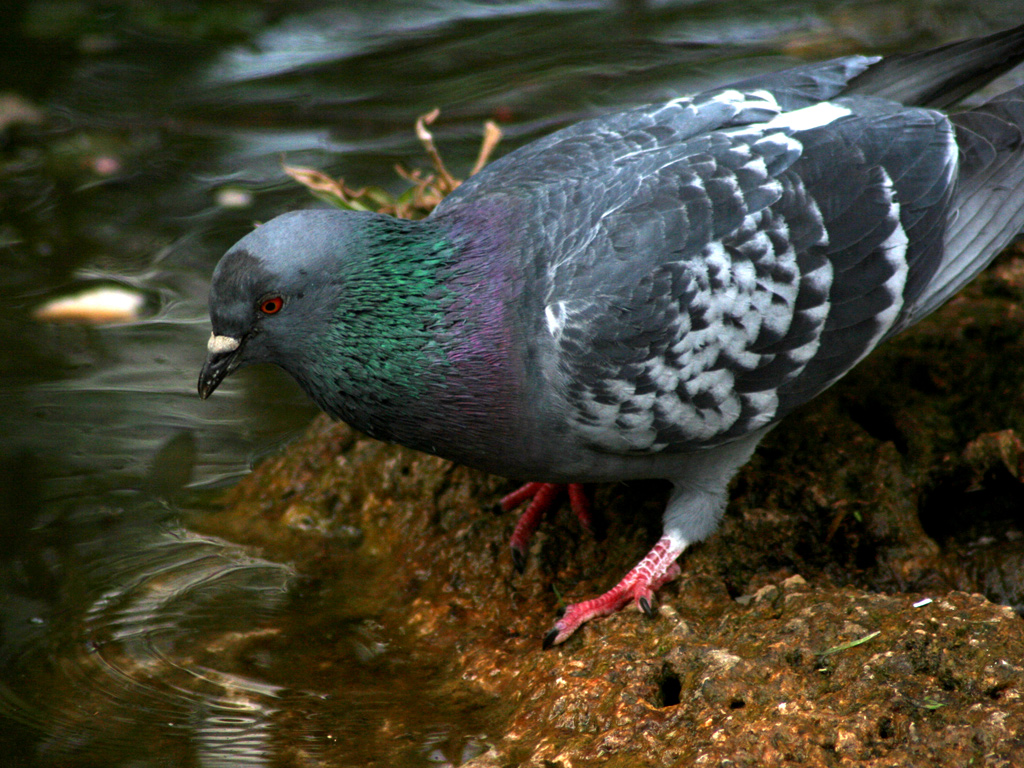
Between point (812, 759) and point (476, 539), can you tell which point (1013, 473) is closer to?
point (812, 759)

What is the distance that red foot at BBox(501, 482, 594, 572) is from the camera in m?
A: 5.27

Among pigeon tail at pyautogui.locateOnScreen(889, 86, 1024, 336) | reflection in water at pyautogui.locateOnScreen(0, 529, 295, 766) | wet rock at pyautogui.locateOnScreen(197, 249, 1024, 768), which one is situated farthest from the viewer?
pigeon tail at pyautogui.locateOnScreen(889, 86, 1024, 336)

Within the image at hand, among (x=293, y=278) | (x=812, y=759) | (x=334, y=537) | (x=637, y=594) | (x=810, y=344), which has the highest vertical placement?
(x=293, y=278)

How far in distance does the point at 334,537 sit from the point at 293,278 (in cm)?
179

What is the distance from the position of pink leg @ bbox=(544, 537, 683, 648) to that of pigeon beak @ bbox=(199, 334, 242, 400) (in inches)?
71.6

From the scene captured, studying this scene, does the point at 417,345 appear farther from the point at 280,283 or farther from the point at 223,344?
the point at 223,344

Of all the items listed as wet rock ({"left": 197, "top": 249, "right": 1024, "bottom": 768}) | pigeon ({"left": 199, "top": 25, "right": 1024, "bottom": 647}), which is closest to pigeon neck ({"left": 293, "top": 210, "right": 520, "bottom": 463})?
pigeon ({"left": 199, "top": 25, "right": 1024, "bottom": 647})

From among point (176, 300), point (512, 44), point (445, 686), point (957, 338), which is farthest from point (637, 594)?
point (512, 44)

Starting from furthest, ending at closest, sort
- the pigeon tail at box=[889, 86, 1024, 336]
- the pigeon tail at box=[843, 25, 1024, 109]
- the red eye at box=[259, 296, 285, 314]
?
the pigeon tail at box=[843, 25, 1024, 109]
the pigeon tail at box=[889, 86, 1024, 336]
the red eye at box=[259, 296, 285, 314]

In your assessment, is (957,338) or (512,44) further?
(512,44)

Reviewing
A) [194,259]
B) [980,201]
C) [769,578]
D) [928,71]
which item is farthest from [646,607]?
[194,259]

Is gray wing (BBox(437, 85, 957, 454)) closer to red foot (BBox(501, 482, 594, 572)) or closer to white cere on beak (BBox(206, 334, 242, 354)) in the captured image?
red foot (BBox(501, 482, 594, 572))

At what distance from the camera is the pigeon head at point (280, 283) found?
4531mm

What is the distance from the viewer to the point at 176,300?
807 centimetres
